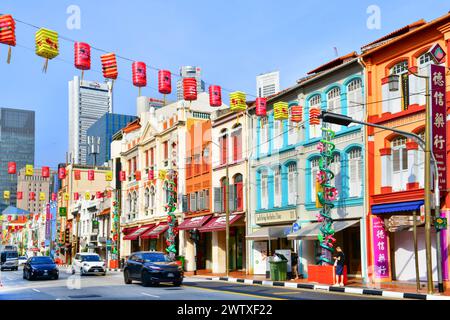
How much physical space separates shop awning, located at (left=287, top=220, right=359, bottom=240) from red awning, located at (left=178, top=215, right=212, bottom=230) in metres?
11.9

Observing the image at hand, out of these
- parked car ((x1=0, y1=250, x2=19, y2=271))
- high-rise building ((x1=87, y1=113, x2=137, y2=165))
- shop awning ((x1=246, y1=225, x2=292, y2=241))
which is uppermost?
high-rise building ((x1=87, y1=113, x2=137, y2=165))

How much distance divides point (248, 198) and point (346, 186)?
9.63 meters

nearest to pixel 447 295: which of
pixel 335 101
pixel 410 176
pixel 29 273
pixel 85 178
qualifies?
pixel 410 176

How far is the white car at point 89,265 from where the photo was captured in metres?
37.7

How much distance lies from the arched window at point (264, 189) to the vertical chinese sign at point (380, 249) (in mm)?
9978

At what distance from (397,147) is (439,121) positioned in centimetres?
364

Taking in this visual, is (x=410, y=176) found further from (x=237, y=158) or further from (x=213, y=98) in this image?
(x=237, y=158)

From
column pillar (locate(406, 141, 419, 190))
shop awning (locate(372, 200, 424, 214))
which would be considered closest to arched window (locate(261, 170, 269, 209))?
shop awning (locate(372, 200, 424, 214))

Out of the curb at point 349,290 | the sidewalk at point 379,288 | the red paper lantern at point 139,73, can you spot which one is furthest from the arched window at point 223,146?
the red paper lantern at point 139,73

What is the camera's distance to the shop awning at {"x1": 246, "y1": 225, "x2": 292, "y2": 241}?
34281 millimetres

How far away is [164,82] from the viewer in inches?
936

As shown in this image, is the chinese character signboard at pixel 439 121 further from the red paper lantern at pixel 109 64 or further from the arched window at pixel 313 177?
the red paper lantern at pixel 109 64

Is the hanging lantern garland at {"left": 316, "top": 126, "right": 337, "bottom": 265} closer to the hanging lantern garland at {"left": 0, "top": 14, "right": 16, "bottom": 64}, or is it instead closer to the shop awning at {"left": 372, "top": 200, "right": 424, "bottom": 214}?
the shop awning at {"left": 372, "top": 200, "right": 424, "bottom": 214}

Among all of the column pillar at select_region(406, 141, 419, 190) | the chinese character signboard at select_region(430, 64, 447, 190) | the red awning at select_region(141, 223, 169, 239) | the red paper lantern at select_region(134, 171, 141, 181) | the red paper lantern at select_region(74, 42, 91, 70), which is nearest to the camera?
the red paper lantern at select_region(74, 42, 91, 70)
